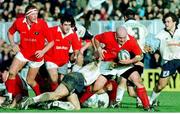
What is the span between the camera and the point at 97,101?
15.8 metres

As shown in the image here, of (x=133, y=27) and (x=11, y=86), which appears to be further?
(x=133, y=27)

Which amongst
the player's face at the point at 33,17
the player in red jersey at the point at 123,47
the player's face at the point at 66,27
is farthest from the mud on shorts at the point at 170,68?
the player's face at the point at 33,17

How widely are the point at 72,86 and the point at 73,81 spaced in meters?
0.09

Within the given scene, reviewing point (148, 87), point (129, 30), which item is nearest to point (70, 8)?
point (148, 87)

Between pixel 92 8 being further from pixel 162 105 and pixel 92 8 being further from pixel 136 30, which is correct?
pixel 162 105

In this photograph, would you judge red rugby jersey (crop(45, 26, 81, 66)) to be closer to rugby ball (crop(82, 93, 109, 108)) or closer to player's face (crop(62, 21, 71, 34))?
player's face (crop(62, 21, 71, 34))

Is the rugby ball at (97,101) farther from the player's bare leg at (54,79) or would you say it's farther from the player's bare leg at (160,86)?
the player's bare leg at (160,86)

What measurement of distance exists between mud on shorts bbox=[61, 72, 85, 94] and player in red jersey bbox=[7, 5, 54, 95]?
1.18m

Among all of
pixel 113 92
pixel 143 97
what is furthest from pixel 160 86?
pixel 143 97

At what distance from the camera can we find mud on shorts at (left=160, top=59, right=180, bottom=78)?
15.9 m

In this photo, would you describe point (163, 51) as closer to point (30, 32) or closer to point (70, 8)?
point (30, 32)

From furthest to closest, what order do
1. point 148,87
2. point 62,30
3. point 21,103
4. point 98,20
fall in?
point 98,20 < point 148,87 < point 62,30 < point 21,103

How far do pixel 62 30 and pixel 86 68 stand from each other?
45.9 inches

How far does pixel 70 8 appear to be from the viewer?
24547mm
